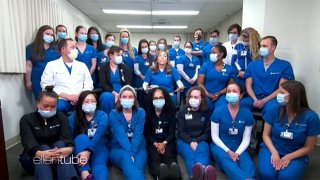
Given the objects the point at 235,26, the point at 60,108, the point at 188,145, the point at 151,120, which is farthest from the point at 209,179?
the point at 235,26

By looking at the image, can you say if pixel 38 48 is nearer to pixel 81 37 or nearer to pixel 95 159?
pixel 81 37

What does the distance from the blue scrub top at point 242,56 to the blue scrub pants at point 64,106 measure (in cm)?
233

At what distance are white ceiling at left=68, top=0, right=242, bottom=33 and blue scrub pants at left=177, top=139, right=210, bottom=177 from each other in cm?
460

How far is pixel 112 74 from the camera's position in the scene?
349 cm

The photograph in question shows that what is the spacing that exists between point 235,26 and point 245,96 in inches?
Result: 46.4

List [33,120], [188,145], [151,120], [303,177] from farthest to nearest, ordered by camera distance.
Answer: [151,120], [188,145], [303,177], [33,120]

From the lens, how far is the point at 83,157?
2418 mm

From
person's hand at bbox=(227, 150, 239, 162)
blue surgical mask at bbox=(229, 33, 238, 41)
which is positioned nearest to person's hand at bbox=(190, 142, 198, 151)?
person's hand at bbox=(227, 150, 239, 162)

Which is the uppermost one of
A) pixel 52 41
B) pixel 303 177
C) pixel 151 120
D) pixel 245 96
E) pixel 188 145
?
pixel 52 41

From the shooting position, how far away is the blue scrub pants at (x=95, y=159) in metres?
2.40

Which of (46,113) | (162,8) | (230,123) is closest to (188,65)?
(230,123)

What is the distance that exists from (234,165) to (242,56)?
1.85m

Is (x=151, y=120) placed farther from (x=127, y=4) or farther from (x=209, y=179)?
(x=127, y=4)

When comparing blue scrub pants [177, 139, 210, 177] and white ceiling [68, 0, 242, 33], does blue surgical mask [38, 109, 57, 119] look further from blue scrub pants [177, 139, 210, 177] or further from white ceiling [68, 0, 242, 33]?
white ceiling [68, 0, 242, 33]
